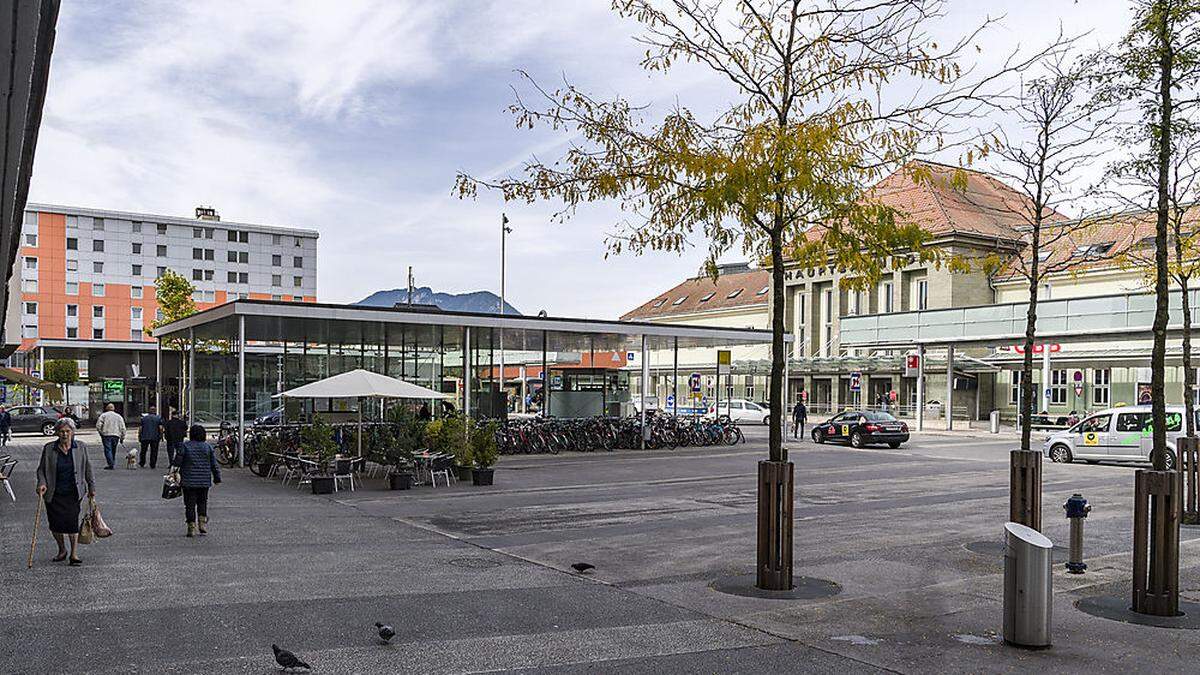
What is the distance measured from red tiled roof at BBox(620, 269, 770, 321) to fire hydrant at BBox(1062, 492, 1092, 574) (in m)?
62.2

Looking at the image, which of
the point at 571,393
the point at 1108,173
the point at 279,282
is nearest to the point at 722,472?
the point at 571,393

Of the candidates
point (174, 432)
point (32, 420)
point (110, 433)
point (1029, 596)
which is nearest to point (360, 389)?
point (174, 432)

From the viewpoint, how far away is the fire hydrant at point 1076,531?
35.8 ft

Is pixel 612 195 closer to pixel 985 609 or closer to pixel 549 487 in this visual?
pixel 985 609

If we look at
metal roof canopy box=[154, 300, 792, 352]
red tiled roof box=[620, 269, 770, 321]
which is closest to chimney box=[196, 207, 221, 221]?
red tiled roof box=[620, 269, 770, 321]

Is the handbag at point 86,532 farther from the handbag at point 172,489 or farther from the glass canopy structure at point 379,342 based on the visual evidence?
the glass canopy structure at point 379,342

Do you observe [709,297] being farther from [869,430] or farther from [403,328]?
[403,328]

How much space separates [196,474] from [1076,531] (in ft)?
34.4

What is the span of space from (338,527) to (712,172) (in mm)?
7753

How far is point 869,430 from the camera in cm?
3603

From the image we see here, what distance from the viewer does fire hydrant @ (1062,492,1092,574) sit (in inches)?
430

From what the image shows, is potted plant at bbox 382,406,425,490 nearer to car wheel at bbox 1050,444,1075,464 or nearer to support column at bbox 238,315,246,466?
support column at bbox 238,315,246,466

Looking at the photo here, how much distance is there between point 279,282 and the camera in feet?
389

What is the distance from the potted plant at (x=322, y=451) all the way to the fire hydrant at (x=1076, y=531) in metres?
12.8
